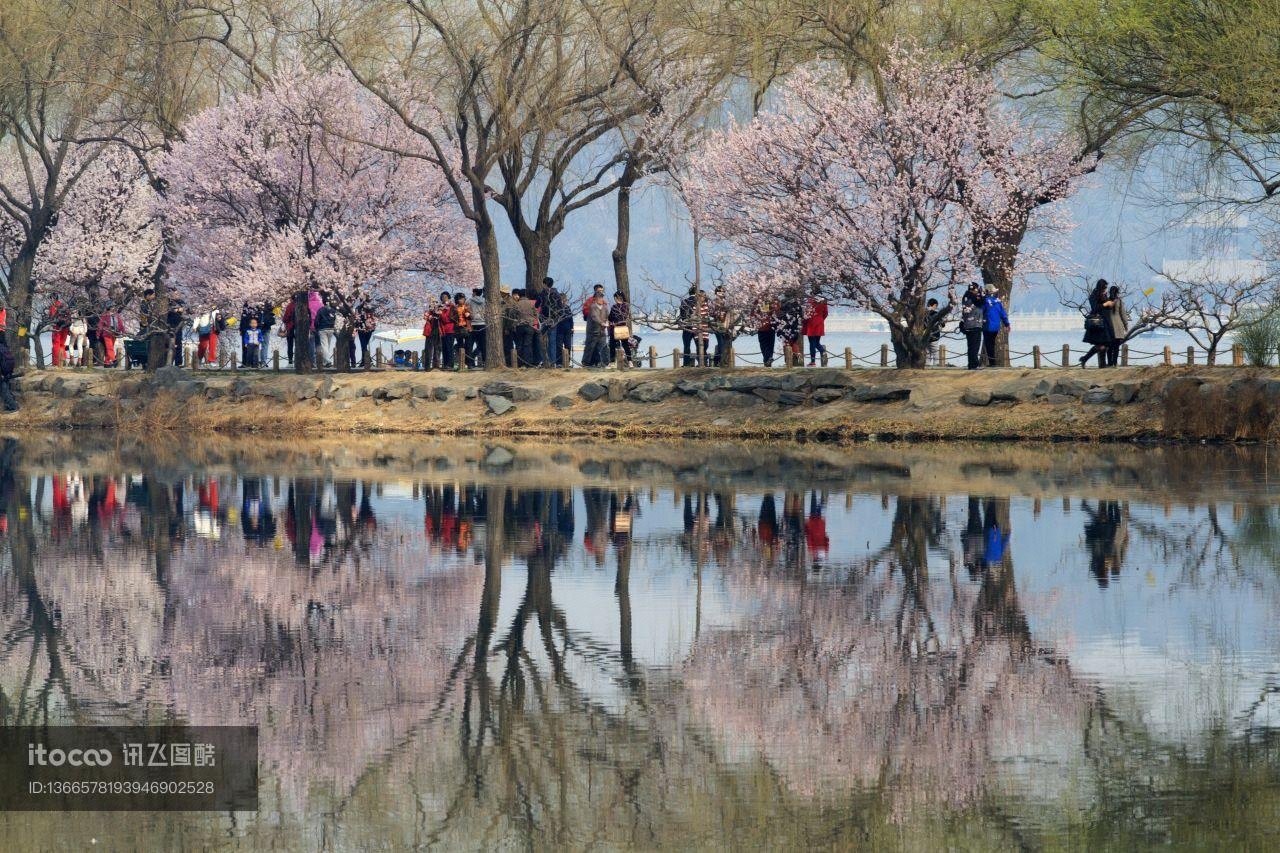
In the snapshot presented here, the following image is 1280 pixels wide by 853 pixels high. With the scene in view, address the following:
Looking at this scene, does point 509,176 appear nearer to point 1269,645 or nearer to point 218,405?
point 218,405

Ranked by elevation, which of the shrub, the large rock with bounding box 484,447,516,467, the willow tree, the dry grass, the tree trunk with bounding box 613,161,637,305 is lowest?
the large rock with bounding box 484,447,516,467

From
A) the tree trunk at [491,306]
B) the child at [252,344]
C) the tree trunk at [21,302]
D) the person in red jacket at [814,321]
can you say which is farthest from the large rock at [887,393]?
the tree trunk at [21,302]

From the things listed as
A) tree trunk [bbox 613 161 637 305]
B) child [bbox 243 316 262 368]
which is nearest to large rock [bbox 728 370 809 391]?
tree trunk [bbox 613 161 637 305]

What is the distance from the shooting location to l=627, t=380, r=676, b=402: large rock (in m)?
35.0

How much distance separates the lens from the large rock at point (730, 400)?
33906mm

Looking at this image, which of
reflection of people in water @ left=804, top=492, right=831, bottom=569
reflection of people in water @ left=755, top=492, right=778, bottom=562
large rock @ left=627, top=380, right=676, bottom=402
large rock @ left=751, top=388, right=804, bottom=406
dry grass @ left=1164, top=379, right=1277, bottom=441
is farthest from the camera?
large rock @ left=627, top=380, right=676, bottom=402


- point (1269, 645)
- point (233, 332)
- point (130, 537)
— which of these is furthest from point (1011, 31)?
point (233, 332)

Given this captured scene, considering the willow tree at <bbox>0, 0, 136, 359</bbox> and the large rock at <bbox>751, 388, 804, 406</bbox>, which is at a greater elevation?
the willow tree at <bbox>0, 0, 136, 359</bbox>

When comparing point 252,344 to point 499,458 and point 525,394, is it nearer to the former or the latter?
point 525,394

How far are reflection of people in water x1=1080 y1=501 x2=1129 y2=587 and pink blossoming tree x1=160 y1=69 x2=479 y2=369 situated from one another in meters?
24.4

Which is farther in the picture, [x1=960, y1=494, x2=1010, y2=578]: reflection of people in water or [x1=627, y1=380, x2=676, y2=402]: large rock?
[x1=627, y1=380, x2=676, y2=402]: large rock

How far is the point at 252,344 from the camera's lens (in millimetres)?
46094

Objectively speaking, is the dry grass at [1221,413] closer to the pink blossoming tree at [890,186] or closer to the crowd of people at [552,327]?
the crowd of people at [552,327]

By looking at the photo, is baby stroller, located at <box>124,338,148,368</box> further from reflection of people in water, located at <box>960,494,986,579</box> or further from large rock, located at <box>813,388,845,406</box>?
reflection of people in water, located at <box>960,494,986,579</box>
